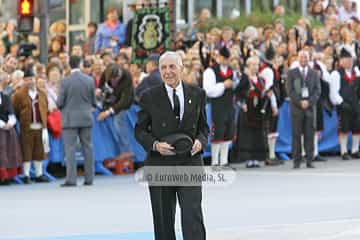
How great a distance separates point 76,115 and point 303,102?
4.65m

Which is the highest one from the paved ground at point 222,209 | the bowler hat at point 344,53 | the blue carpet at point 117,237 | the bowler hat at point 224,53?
the bowler hat at point 224,53

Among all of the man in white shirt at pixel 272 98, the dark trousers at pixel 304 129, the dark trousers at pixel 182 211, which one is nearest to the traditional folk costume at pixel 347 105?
the man in white shirt at pixel 272 98

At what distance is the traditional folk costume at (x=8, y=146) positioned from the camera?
19.0 m

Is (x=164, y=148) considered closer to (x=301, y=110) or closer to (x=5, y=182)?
(x=5, y=182)

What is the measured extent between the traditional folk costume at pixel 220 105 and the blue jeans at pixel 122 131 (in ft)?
5.05

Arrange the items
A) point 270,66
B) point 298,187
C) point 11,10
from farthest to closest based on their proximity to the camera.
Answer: point 11,10, point 270,66, point 298,187

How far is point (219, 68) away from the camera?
21.4 meters

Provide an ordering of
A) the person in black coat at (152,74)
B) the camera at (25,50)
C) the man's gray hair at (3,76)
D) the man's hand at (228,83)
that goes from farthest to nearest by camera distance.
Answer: the camera at (25,50) < the man's hand at (228,83) < the person in black coat at (152,74) < the man's gray hair at (3,76)

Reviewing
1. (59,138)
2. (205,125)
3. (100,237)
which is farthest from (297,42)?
(205,125)

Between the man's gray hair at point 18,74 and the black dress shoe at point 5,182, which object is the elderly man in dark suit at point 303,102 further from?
the black dress shoe at point 5,182

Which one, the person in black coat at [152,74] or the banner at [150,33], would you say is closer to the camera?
the person in black coat at [152,74]

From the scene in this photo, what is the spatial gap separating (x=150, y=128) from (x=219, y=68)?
11.2 metres

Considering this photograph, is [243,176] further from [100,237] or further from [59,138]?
[100,237]

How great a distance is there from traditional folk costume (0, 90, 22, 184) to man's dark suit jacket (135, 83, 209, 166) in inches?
355
